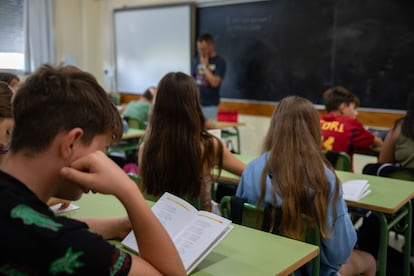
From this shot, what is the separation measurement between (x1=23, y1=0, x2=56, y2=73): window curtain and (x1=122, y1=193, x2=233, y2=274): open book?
5767 millimetres

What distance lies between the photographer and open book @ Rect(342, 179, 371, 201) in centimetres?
229

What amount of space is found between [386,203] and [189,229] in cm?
127

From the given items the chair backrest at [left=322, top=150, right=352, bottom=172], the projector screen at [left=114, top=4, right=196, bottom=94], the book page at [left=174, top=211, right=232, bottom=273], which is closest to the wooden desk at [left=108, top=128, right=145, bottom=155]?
the projector screen at [left=114, top=4, right=196, bottom=94]

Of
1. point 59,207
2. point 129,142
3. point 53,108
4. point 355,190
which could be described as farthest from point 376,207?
point 129,142

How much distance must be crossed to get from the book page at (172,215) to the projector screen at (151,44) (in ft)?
16.5

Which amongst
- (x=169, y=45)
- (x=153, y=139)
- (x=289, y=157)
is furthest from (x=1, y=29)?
(x=289, y=157)

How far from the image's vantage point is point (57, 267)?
819 millimetres

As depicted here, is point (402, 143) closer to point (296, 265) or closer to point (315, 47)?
point (296, 265)

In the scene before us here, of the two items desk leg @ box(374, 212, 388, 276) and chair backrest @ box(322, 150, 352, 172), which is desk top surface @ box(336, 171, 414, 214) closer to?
desk leg @ box(374, 212, 388, 276)

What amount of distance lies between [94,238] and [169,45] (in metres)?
5.87

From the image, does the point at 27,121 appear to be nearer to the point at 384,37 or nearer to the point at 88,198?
the point at 88,198

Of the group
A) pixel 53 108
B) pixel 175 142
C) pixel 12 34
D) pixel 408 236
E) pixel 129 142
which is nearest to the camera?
pixel 53 108

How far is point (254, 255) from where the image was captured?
55.6 inches

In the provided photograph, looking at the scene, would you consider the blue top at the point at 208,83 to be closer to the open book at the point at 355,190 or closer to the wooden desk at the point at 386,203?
the wooden desk at the point at 386,203
